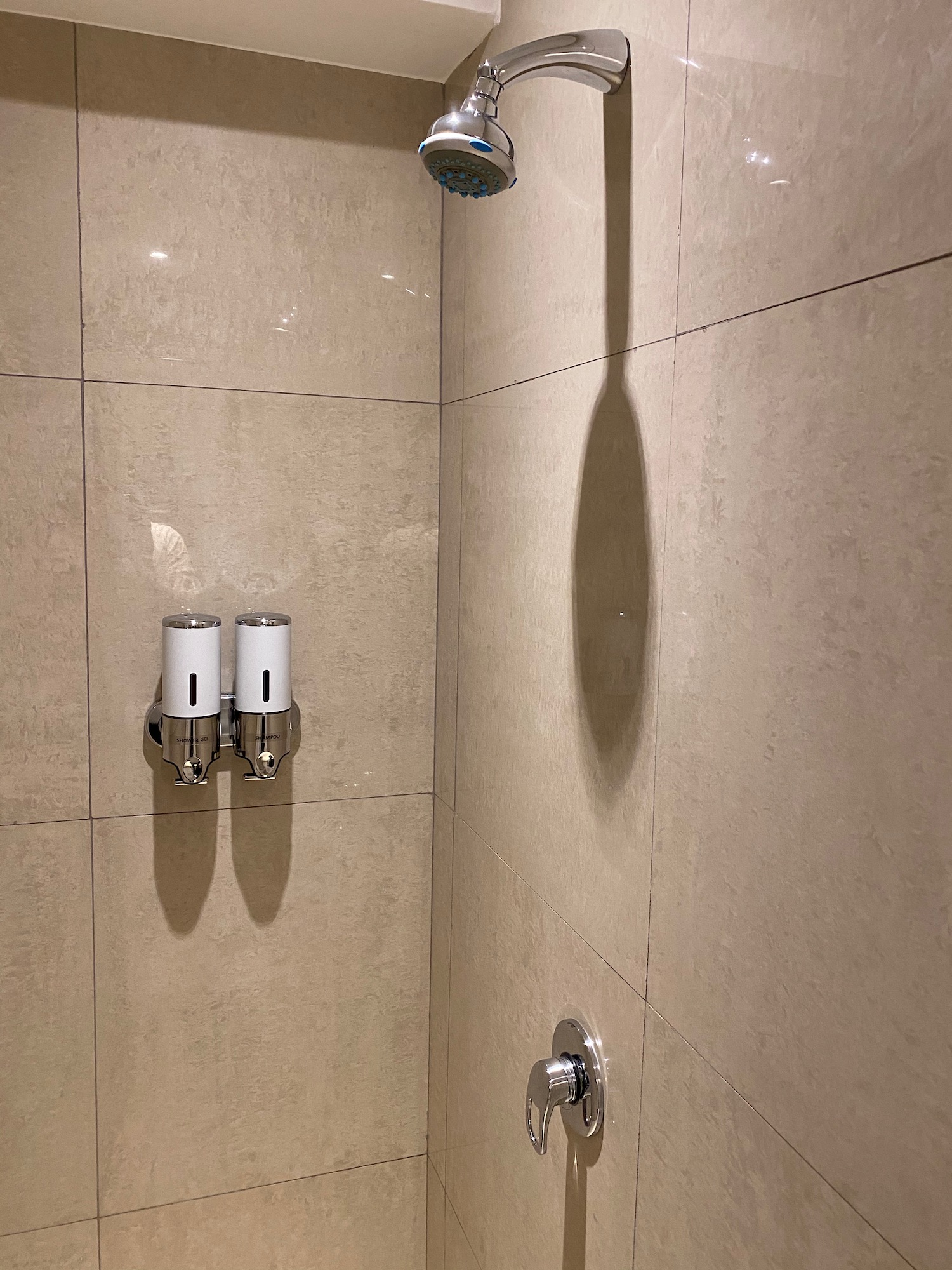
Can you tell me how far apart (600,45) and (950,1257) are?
2.99ft

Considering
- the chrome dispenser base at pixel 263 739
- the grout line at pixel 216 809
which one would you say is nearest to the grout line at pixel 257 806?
the grout line at pixel 216 809

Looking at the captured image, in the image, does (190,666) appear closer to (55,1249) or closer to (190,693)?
(190,693)

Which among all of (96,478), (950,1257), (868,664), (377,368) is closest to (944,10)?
(868,664)

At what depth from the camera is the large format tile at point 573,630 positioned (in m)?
0.85

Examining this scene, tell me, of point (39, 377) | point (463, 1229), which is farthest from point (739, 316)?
point (463, 1229)

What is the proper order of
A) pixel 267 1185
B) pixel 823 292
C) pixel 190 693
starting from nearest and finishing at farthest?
pixel 823 292 < pixel 190 693 < pixel 267 1185

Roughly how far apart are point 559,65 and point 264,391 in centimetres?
68

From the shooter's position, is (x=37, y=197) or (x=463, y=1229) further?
(x=463, y=1229)

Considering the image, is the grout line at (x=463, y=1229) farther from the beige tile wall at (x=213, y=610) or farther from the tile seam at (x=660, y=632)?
the tile seam at (x=660, y=632)

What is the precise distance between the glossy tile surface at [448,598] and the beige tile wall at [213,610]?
0.09 feet

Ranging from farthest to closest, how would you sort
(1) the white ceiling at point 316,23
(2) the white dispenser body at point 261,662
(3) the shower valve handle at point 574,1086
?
(2) the white dispenser body at point 261,662 < (1) the white ceiling at point 316,23 < (3) the shower valve handle at point 574,1086

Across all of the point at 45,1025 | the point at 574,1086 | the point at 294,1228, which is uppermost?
the point at 574,1086

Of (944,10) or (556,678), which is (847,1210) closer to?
(556,678)

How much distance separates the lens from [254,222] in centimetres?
133
